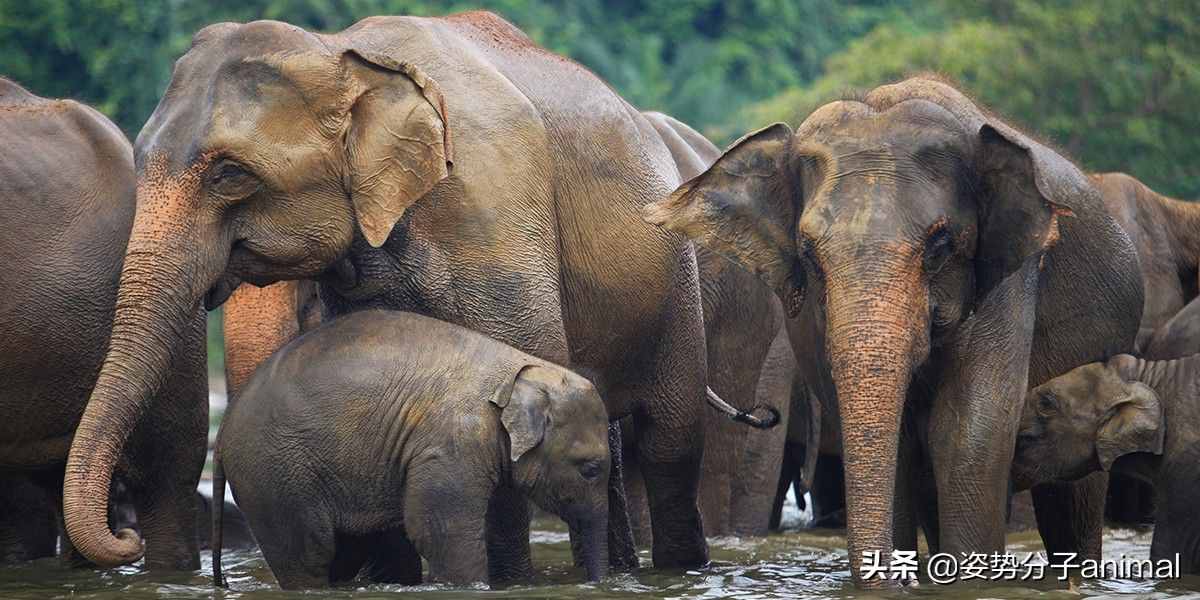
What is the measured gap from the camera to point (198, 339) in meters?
9.43

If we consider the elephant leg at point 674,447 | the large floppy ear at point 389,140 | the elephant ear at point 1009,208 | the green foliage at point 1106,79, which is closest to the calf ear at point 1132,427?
the elephant ear at point 1009,208

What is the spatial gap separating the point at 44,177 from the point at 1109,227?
14.6 ft

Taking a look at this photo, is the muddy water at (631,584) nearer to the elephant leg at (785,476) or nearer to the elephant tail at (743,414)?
the elephant tail at (743,414)

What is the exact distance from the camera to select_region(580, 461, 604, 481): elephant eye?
888 centimetres

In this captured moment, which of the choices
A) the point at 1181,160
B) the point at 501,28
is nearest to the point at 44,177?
the point at 501,28

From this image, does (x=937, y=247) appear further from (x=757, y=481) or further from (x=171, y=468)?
(x=757, y=481)

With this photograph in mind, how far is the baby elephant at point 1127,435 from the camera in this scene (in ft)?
30.2

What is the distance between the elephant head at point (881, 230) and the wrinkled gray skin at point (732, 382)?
244 cm

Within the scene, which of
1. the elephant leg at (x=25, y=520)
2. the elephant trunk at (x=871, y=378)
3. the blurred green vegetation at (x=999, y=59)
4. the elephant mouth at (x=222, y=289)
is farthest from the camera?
the blurred green vegetation at (x=999, y=59)

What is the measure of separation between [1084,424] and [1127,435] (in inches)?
7.5

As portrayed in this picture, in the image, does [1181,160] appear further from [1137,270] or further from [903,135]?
[903,135]

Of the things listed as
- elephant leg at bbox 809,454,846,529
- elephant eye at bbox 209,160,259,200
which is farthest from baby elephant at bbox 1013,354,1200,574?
elephant leg at bbox 809,454,846,529

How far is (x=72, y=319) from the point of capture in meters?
9.26

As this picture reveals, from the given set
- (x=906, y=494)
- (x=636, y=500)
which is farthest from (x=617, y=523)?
(x=636, y=500)
